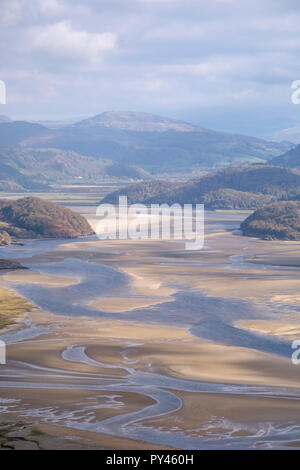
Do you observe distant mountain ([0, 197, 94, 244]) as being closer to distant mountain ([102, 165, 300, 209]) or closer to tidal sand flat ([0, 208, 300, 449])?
tidal sand flat ([0, 208, 300, 449])

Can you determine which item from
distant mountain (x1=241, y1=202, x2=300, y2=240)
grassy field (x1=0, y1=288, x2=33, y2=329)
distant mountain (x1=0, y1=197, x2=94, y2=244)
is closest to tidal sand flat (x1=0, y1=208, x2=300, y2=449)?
grassy field (x1=0, y1=288, x2=33, y2=329)

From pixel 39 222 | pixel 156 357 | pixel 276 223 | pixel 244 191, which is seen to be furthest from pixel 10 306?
pixel 244 191

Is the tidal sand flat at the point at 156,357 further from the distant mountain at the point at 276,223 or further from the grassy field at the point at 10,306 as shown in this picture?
the distant mountain at the point at 276,223

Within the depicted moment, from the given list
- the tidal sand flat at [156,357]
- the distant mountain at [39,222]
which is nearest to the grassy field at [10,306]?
the tidal sand flat at [156,357]

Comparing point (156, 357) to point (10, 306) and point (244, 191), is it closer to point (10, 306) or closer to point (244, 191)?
point (10, 306)

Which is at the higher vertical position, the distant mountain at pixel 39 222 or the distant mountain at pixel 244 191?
the distant mountain at pixel 244 191
